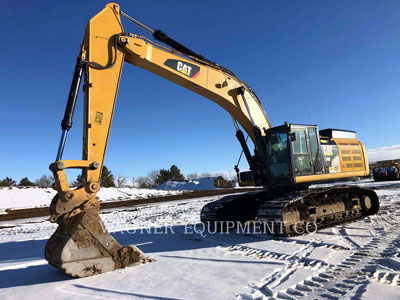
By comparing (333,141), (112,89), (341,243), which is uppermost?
(112,89)

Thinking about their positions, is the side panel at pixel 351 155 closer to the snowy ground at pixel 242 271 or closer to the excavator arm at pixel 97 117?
the snowy ground at pixel 242 271

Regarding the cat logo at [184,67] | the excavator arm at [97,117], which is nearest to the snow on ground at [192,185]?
the cat logo at [184,67]

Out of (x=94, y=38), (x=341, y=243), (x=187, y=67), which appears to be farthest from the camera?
(x=187, y=67)

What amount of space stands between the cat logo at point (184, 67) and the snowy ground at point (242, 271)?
4.13m

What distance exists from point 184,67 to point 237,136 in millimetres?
2765

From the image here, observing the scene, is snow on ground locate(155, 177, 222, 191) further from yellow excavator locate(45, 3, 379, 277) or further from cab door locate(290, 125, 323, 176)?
cab door locate(290, 125, 323, 176)

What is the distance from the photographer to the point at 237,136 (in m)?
8.14

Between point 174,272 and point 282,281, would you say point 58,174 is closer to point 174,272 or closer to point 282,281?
point 174,272

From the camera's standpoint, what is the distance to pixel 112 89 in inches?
207

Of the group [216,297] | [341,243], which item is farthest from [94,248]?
[341,243]

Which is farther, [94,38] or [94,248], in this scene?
[94,38]

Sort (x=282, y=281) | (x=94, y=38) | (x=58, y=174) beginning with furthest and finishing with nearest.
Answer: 1. (x=94, y=38)
2. (x=58, y=174)
3. (x=282, y=281)

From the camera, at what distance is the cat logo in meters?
6.24

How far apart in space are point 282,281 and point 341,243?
264 centimetres
